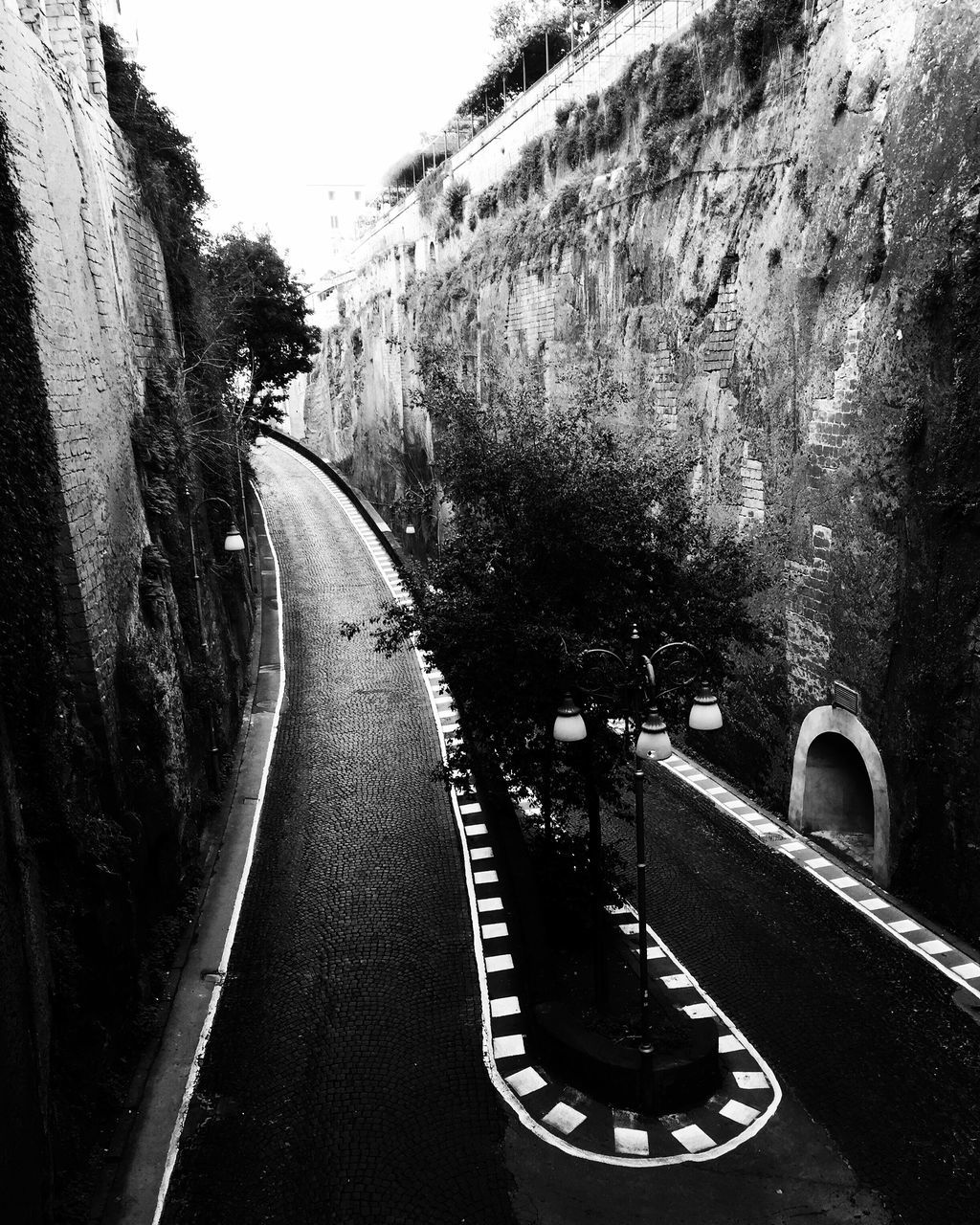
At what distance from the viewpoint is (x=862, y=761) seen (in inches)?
614

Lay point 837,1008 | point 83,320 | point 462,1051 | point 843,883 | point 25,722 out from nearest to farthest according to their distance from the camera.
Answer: point 25,722 < point 462,1051 < point 837,1008 < point 83,320 < point 843,883

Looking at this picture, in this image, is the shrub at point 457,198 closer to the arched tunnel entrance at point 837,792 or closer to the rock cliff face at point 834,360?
the rock cliff face at point 834,360

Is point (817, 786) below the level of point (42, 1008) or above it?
below

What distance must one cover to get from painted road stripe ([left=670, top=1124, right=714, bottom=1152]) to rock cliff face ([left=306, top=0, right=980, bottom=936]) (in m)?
5.19

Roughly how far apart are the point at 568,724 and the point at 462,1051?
4.10 meters

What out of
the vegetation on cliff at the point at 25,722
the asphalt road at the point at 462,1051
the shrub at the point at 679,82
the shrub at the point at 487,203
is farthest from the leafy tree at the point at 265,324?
the vegetation on cliff at the point at 25,722

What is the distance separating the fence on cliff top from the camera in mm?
22297

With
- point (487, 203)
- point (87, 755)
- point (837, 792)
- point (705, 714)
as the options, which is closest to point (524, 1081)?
point (705, 714)

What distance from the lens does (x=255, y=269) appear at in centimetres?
3812

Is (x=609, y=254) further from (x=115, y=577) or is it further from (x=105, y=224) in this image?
(x=115, y=577)

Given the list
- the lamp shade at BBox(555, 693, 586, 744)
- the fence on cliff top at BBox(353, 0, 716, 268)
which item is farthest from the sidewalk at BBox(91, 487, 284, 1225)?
the fence on cliff top at BBox(353, 0, 716, 268)

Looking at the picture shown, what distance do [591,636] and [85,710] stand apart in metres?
5.53

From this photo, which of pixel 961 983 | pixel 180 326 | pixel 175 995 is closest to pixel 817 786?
pixel 961 983

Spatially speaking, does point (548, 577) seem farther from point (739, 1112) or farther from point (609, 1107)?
point (739, 1112)
